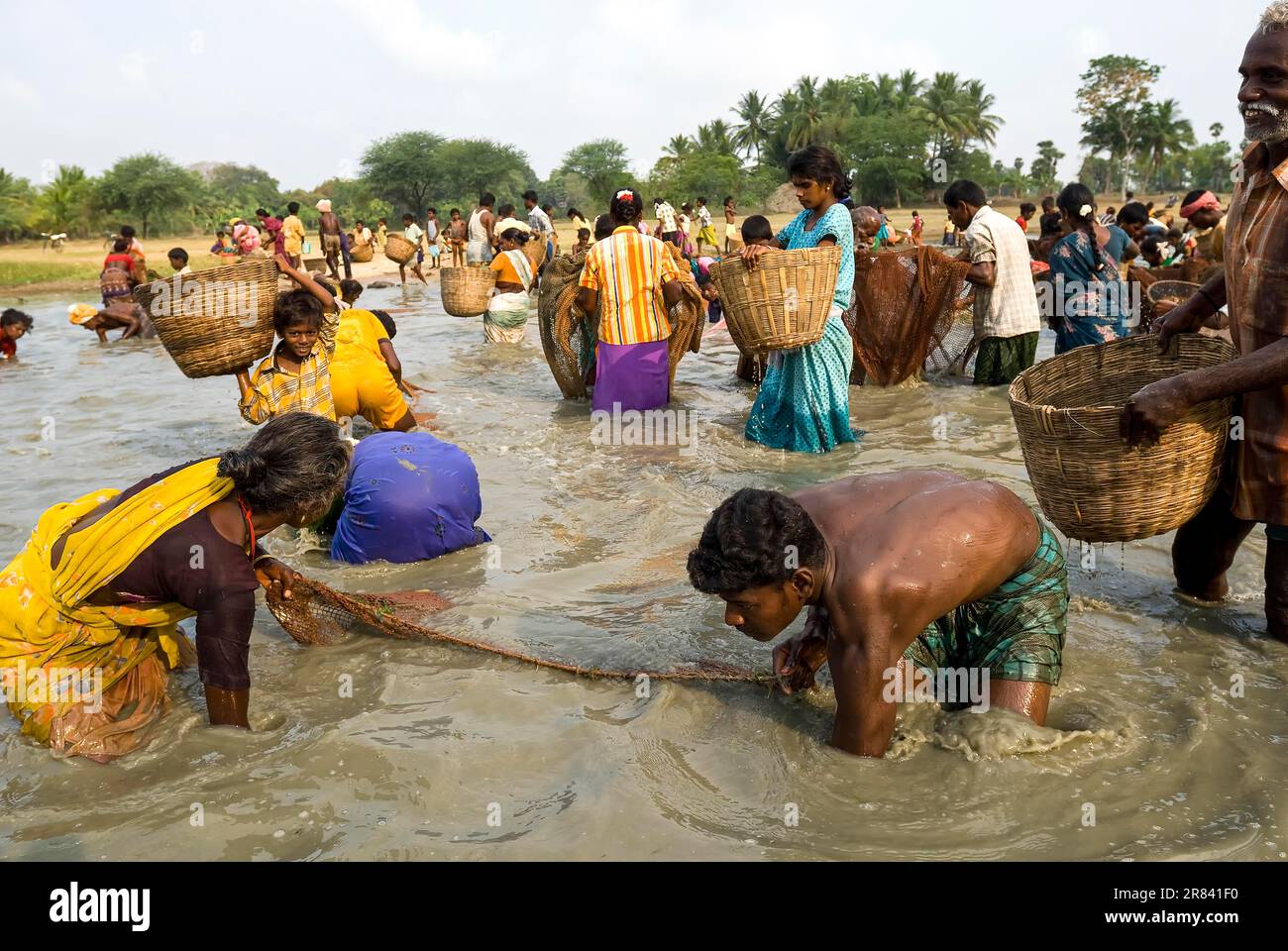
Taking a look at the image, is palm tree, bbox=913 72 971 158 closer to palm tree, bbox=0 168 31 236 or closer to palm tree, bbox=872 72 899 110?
palm tree, bbox=872 72 899 110

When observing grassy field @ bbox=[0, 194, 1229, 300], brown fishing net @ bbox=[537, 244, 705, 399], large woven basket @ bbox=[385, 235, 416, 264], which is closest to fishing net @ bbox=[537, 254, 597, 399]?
brown fishing net @ bbox=[537, 244, 705, 399]

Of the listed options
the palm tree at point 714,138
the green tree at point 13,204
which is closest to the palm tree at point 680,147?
the palm tree at point 714,138

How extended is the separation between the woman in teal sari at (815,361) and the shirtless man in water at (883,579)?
9.93 feet

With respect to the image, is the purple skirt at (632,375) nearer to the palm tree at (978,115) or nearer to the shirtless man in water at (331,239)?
the shirtless man in water at (331,239)

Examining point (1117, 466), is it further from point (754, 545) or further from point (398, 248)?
point (398, 248)

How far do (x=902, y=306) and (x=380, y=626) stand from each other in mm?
5566

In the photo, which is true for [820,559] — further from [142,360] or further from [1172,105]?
[1172,105]

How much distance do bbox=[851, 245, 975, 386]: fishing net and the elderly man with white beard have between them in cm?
446

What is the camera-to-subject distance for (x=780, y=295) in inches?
217

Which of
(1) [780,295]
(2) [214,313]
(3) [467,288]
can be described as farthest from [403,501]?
(3) [467,288]

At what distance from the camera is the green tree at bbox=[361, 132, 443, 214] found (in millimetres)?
48688

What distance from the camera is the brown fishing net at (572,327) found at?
7688 mm

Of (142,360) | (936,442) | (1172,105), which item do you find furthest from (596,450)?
(1172,105)
